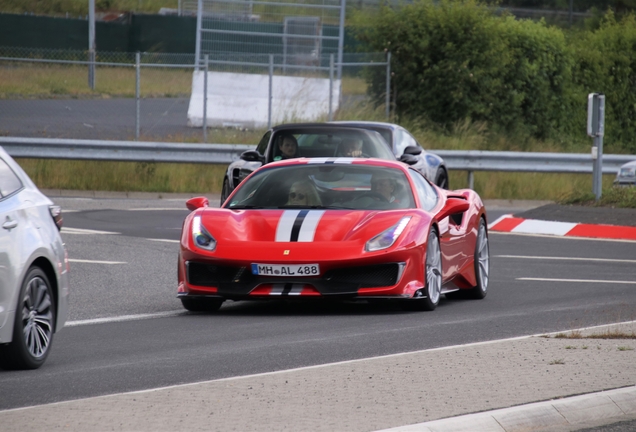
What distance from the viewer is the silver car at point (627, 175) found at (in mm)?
22391

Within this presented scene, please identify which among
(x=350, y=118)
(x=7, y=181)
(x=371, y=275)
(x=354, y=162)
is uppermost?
(x=7, y=181)

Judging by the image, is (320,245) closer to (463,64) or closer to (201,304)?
(201,304)

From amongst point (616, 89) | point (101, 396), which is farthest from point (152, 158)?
point (101, 396)

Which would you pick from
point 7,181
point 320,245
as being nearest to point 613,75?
point 320,245

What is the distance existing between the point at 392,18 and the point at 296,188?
1965cm

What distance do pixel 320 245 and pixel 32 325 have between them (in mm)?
2843

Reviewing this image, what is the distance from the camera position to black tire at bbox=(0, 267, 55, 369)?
7.33m

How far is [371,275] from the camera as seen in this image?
9.84m

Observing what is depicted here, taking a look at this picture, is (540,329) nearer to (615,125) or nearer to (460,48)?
(460,48)

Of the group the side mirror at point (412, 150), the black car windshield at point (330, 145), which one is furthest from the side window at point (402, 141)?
the black car windshield at point (330, 145)

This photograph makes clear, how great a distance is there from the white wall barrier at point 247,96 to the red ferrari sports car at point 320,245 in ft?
60.1

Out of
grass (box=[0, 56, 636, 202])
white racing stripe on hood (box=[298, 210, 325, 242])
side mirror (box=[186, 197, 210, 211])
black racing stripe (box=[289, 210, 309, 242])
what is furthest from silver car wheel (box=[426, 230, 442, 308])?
grass (box=[0, 56, 636, 202])

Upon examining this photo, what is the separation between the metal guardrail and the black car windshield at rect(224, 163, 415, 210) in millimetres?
11374

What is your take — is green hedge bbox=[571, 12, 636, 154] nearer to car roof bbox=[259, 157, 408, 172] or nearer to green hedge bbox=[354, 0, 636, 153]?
green hedge bbox=[354, 0, 636, 153]
